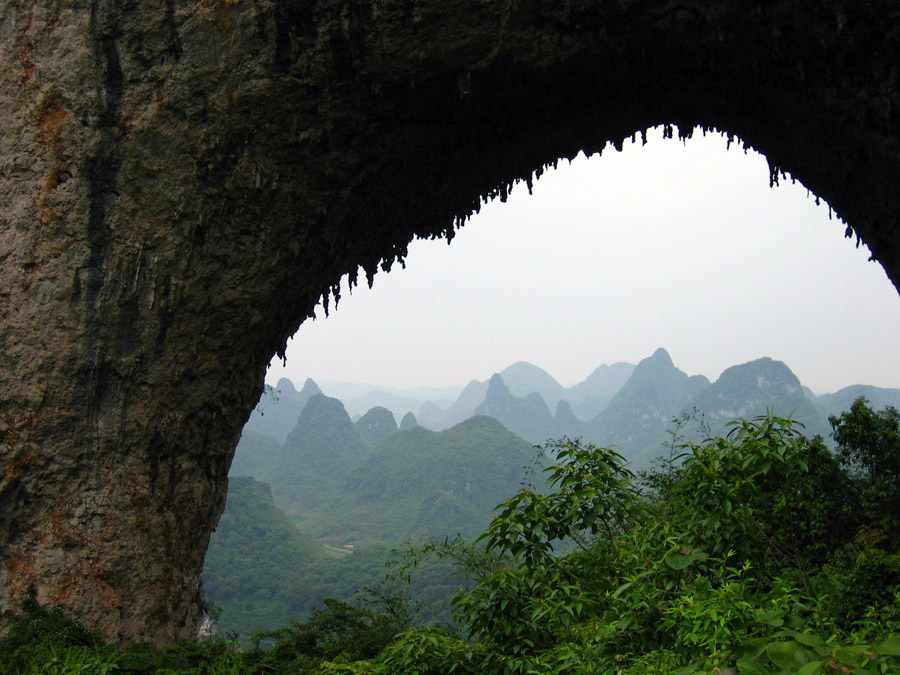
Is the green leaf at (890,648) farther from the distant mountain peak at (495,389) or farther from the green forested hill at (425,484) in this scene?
the distant mountain peak at (495,389)

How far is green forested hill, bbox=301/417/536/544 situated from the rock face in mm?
64327

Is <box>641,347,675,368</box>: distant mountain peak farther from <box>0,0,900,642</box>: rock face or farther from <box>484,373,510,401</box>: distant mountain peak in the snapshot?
<box>0,0,900,642</box>: rock face

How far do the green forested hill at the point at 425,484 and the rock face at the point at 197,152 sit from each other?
211 ft

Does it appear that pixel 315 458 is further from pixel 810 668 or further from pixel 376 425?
pixel 810 668

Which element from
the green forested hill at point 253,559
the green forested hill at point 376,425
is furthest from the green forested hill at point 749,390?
the green forested hill at point 253,559

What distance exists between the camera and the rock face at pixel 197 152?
5535 millimetres

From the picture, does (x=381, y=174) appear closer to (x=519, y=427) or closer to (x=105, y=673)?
(x=105, y=673)

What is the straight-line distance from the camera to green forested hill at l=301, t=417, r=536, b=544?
73688 millimetres

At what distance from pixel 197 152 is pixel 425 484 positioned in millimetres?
83816

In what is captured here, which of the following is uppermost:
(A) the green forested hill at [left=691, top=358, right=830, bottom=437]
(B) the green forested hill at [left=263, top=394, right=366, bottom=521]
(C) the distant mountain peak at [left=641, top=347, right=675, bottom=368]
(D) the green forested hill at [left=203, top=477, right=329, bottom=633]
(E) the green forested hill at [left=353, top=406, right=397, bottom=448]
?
(C) the distant mountain peak at [left=641, top=347, right=675, bottom=368]

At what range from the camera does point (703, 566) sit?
3178mm

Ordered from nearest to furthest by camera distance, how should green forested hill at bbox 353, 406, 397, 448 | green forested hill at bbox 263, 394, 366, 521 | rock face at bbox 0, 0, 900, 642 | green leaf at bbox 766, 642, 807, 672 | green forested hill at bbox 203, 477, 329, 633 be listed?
green leaf at bbox 766, 642, 807, 672
rock face at bbox 0, 0, 900, 642
green forested hill at bbox 203, 477, 329, 633
green forested hill at bbox 263, 394, 366, 521
green forested hill at bbox 353, 406, 397, 448

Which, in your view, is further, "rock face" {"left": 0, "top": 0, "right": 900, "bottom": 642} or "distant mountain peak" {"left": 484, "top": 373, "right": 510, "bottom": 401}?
"distant mountain peak" {"left": 484, "top": 373, "right": 510, "bottom": 401}

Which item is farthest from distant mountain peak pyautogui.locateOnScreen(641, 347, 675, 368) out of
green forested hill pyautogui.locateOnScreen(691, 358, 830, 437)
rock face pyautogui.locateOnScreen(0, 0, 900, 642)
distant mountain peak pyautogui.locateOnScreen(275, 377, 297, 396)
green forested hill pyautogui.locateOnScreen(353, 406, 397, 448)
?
rock face pyautogui.locateOnScreen(0, 0, 900, 642)
